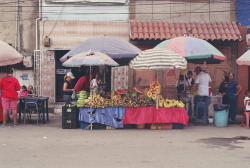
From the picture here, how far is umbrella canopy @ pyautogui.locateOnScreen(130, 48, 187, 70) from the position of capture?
36.1 ft

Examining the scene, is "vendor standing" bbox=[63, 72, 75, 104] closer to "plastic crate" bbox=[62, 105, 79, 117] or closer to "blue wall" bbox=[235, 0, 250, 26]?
"plastic crate" bbox=[62, 105, 79, 117]

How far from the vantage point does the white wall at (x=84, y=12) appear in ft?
53.7

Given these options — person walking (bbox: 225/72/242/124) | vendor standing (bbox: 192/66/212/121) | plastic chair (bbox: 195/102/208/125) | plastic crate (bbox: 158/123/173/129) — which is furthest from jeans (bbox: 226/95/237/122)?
plastic crate (bbox: 158/123/173/129)

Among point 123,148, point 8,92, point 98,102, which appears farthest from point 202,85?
point 8,92

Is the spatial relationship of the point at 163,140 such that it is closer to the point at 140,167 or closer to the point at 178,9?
the point at 140,167

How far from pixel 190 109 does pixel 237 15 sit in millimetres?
5736

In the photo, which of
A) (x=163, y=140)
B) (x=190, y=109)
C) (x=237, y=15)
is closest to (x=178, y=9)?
(x=237, y=15)

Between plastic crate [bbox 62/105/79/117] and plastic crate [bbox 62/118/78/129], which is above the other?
plastic crate [bbox 62/105/79/117]

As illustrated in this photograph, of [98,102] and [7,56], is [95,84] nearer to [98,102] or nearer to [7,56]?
[98,102]

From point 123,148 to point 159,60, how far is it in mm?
3580

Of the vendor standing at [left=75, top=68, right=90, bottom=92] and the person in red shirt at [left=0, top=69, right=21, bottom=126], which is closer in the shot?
the person in red shirt at [left=0, top=69, right=21, bottom=126]

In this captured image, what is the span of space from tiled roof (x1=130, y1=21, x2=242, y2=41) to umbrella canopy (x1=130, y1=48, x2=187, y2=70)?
4.14m

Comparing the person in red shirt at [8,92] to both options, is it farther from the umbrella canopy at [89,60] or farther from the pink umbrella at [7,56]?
the umbrella canopy at [89,60]

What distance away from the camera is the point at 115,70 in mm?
16391
